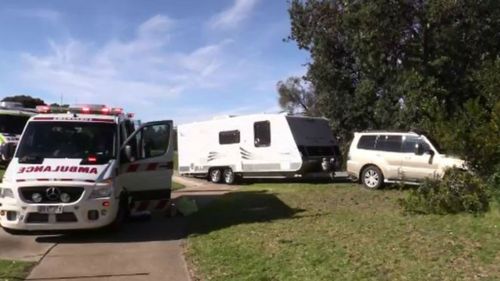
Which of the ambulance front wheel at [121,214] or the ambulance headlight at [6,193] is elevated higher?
the ambulance headlight at [6,193]

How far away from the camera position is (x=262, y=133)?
23250mm

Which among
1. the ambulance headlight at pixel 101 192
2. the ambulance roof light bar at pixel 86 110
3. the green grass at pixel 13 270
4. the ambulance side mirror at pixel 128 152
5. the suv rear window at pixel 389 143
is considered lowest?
the green grass at pixel 13 270

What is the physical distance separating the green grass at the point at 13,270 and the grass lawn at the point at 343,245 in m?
2.17

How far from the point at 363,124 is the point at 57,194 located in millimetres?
19090

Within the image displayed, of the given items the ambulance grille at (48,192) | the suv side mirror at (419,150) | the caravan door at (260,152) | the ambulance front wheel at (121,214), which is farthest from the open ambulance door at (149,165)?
the caravan door at (260,152)

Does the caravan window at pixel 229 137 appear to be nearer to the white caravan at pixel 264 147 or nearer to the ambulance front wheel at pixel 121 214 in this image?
the white caravan at pixel 264 147

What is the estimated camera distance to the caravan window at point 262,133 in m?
23.1

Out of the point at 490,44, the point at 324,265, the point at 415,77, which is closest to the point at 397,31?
the point at 415,77

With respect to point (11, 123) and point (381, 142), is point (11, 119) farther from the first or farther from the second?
point (381, 142)

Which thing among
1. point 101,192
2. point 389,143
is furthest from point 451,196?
point 389,143

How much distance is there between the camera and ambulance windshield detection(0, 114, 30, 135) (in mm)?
23812

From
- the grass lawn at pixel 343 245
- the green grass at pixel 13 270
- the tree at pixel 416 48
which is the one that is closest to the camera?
the grass lawn at pixel 343 245

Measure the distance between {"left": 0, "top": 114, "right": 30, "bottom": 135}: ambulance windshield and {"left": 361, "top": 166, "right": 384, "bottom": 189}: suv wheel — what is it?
1273 cm

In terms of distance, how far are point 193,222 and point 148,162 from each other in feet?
4.92
